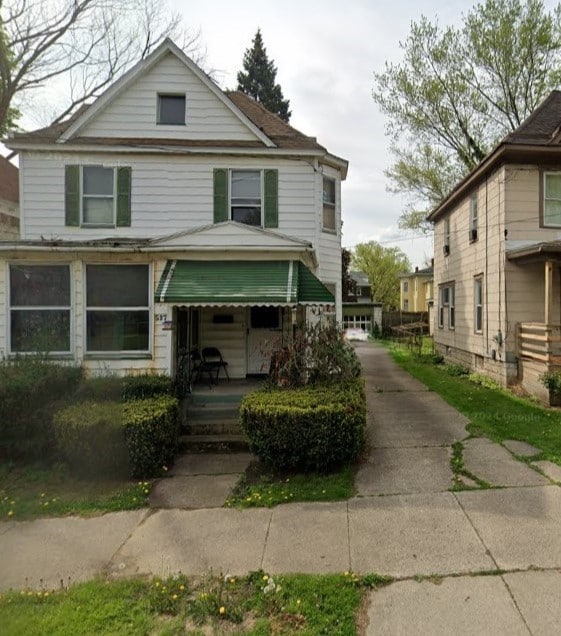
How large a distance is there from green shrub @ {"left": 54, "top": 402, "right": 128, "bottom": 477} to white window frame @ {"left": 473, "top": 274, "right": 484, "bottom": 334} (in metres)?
10.9

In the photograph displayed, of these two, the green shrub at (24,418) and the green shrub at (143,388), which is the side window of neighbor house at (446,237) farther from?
the green shrub at (24,418)

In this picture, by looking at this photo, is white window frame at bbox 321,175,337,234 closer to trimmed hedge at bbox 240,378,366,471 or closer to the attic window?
the attic window

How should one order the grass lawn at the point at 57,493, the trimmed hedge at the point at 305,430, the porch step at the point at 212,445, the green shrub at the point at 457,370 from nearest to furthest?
1. the grass lawn at the point at 57,493
2. the trimmed hedge at the point at 305,430
3. the porch step at the point at 212,445
4. the green shrub at the point at 457,370

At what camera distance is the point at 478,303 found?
41.1ft

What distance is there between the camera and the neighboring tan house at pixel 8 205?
18.4 m

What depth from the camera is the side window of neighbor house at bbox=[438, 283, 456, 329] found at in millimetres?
15158

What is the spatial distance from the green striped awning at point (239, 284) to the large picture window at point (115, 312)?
752 mm

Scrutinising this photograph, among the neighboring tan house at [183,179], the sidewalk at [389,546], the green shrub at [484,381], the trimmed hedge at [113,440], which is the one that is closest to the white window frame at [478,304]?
the green shrub at [484,381]

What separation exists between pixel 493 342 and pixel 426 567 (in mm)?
9256

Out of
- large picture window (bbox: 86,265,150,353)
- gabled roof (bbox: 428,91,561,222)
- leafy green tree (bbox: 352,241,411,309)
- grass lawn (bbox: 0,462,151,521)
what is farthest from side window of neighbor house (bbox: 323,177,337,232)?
leafy green tree (bbox: 352,241,411,309)

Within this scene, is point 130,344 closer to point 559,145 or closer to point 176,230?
point 176,230

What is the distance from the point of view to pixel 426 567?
131 inches

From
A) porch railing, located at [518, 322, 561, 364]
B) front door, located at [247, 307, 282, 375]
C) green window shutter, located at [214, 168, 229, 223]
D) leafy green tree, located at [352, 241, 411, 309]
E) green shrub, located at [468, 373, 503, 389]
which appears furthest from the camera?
leafy green tree, located at [352, 241, 411, 309]

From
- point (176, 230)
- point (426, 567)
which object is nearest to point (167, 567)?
point (426, 567)
